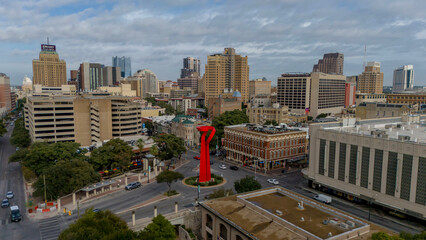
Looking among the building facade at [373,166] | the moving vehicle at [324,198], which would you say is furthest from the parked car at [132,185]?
the moving vehicle at [324,198]

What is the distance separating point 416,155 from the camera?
54.5m

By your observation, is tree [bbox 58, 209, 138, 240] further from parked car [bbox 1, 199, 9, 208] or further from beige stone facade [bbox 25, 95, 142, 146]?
beige stone facade [bbox 25, 95, 142, 146]

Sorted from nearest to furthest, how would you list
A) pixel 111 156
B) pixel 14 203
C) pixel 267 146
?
pixel 14 203
pixel 111 156
pixel 267 146

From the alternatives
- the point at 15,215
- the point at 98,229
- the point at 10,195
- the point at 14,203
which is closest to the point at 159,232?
the point at 98,229

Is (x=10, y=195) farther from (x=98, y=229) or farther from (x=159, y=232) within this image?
(x=159, y=232)

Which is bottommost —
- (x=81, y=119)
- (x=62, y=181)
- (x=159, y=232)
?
(x=62, y=181)

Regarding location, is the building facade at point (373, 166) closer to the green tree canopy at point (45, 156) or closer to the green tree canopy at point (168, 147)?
the green tree canopy at point (168, 147)

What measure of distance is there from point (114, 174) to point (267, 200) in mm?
54224

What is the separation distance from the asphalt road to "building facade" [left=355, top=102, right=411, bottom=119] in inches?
5280

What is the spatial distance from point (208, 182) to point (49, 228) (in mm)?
38416

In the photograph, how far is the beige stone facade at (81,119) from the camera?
113m

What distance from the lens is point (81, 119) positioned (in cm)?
11831

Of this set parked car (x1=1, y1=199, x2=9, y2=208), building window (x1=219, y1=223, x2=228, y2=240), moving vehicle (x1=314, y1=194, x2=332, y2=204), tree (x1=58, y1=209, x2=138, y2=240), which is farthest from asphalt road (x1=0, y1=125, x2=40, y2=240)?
moving vehicle (x1=314, y1=194, x2=332, y2=204)

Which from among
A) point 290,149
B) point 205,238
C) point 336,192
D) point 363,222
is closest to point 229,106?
point 290,149
